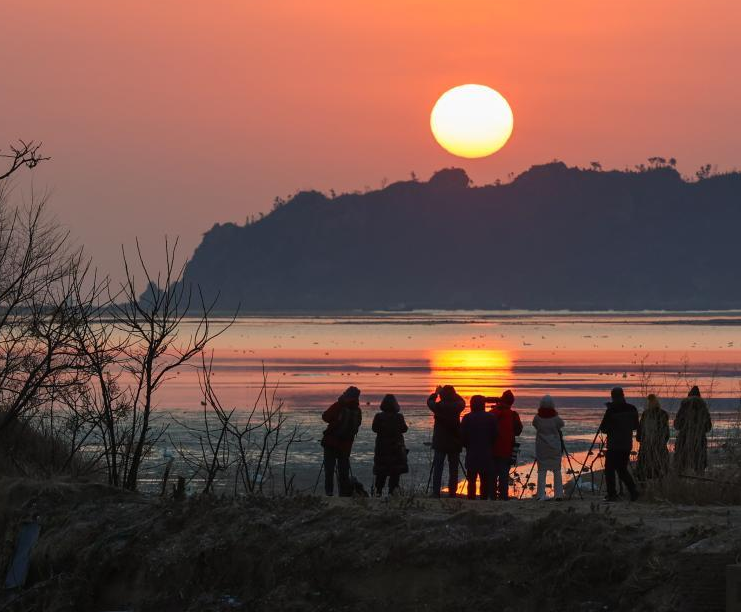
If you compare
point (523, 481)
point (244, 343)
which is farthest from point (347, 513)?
point (244, 343)

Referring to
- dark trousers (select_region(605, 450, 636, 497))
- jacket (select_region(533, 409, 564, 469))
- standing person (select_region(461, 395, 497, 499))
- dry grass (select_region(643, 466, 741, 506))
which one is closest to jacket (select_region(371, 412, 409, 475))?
standing person (select_region(461, 395, 497, 499))

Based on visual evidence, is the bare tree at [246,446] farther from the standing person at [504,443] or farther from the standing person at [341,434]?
the standing person at [504,443]

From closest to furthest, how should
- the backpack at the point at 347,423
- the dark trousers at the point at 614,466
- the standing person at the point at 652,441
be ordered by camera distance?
the dark trousers at the point at 614,466, the standing person at the point at 652,441, the backpack at the point at 347,423

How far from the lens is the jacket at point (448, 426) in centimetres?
1636

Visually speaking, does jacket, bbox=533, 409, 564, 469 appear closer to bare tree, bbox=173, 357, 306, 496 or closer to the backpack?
the backpack

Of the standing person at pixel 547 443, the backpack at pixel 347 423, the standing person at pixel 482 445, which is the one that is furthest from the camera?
the standing person at pixel 547 443

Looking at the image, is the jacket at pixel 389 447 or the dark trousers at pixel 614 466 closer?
the dark trousers at pixel 614 466

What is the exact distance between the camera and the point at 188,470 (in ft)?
72.0

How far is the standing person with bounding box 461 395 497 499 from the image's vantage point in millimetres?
15953

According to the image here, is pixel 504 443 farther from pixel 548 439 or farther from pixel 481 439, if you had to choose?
pixel 548 439

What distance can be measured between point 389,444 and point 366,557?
17.8 ft

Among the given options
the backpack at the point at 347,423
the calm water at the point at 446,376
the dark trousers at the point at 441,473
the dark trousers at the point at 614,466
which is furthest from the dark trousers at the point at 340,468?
the calm water at the point at 446,376

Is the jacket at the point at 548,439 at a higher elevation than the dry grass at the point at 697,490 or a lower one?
higher

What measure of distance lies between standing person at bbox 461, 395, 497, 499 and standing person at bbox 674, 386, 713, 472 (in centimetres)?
220
